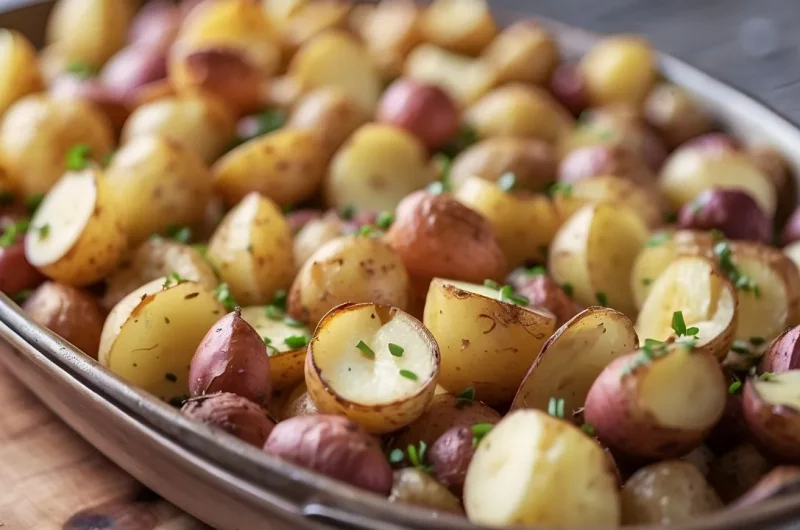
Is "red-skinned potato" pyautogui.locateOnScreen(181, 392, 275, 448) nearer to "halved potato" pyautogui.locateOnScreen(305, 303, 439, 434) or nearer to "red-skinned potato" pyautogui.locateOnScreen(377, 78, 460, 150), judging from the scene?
"halved potato" pyautogui.locateOnScreen(305, 303, 439, 434)

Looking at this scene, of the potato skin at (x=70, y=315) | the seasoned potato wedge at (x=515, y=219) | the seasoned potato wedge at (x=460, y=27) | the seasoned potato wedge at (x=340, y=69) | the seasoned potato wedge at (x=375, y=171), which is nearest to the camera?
the potato skin at (x=70, y=315)

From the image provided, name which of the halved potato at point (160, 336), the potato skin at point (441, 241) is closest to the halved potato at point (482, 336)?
the potato skin at point (441, 241)

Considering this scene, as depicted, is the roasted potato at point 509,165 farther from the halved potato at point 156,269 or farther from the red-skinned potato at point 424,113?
the halved potato at point 156,269

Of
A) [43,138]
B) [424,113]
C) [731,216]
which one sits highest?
[43,138]

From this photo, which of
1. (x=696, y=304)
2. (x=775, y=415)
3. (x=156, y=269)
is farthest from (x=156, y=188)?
(x=775, y=415)

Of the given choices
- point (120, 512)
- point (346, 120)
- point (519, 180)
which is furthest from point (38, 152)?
point (519, 180)

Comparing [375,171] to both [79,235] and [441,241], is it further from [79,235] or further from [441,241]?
[79,235]

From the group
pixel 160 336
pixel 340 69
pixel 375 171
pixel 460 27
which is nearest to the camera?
pixel 160 336
